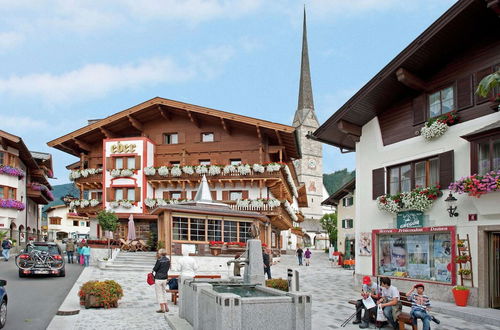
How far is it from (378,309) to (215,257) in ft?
62.3

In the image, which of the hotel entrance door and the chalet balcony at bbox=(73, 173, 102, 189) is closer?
the hotel entrance door

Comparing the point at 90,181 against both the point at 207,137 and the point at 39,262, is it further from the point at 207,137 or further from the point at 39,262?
the point at 39,262

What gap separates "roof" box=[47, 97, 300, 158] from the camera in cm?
3919

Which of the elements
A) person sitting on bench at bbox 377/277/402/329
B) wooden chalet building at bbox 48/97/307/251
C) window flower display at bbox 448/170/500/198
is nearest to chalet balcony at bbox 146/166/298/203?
wooden chalet building at bbox 48/97/307/251

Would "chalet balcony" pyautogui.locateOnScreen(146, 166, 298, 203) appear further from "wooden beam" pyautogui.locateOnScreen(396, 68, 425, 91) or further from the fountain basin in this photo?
the fountain basin

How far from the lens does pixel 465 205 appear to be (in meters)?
15.3

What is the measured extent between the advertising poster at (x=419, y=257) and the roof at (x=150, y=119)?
21.3 meters

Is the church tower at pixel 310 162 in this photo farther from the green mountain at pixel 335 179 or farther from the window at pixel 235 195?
the window at pixel 235 195

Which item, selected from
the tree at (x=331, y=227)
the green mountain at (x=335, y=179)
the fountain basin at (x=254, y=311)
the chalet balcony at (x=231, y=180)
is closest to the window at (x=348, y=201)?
the chalet balcony at (x=231, y=180)

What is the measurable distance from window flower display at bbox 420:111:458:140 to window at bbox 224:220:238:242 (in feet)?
55.8

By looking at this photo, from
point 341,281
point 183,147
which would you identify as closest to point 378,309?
point 341,281

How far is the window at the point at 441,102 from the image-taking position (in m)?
16.5

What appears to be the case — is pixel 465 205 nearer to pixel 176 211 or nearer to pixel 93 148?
pixel 176 211

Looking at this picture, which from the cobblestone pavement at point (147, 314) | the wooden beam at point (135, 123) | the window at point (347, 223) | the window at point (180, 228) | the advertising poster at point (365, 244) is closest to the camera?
the cobblestone pavement at point (147, 314)
